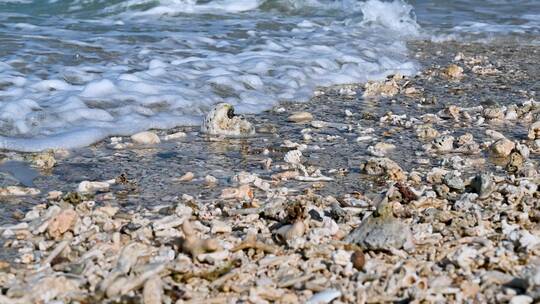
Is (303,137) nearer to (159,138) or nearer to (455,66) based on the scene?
(159,138)

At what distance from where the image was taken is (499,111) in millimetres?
4863

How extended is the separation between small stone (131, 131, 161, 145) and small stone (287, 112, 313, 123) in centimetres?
95

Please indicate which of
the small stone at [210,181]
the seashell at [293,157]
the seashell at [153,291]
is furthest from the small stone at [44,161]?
the seashell at [153,291]

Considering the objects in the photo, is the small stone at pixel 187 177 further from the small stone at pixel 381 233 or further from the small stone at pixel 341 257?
the small stone at pixel 341 257

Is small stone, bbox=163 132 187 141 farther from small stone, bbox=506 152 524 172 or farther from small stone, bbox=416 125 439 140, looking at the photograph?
small stone, bbox=506 152 524 172

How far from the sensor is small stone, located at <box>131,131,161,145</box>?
4.36 metres

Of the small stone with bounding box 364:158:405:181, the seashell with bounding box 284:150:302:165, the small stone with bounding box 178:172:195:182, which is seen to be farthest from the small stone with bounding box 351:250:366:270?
the seashell with bounding box 284:150:302:165

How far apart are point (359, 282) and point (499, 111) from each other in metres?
2.84

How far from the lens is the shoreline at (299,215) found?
2354 mm

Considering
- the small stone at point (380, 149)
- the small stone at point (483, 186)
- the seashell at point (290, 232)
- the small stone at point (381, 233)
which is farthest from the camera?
the small stone at point (380, 149)

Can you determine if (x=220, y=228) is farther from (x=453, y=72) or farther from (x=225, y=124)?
(x=453, y=72)

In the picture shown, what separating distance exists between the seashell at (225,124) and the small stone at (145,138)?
1.12 feet

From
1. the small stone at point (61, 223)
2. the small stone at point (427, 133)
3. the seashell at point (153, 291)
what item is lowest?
the small stone at point (427, 133)

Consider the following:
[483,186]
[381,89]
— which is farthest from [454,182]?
[381,89]
